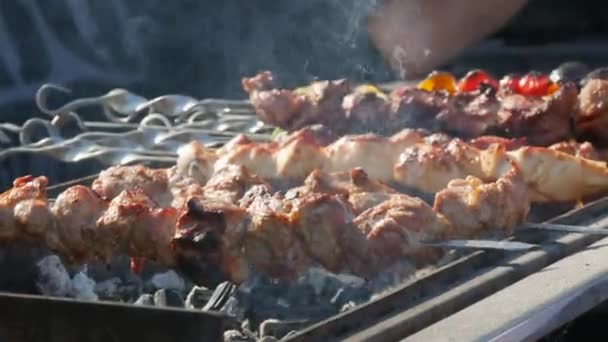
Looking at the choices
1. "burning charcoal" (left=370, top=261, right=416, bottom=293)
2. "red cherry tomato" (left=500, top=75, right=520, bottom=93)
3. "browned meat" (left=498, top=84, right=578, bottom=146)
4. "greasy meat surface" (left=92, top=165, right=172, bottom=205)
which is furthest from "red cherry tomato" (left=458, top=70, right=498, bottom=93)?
"burning charcoal" (left=370, top=261, right=416, bottom=293)

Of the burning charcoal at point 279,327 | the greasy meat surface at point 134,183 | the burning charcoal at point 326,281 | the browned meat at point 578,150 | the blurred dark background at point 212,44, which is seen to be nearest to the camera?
the burning charcoal at point 279,327

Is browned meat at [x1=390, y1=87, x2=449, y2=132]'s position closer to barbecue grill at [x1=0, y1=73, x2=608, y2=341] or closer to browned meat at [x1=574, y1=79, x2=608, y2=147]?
browned meat at [x1=574, y1=79, x2=608, y2=147]

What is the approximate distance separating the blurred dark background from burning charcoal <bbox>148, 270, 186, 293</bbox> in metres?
3.36

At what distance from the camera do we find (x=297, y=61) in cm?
883

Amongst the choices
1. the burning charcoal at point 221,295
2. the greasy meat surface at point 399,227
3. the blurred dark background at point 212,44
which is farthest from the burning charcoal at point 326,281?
the blurred dark background at point 212,44

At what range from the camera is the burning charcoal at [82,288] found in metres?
3.04

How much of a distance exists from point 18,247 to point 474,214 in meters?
1.19

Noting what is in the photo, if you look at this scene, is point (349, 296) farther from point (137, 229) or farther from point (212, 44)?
point (212, 44)

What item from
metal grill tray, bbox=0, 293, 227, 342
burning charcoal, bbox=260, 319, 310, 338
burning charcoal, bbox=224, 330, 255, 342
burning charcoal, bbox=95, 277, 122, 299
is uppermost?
metal grill tray, bbox=0, 293, 227, 342

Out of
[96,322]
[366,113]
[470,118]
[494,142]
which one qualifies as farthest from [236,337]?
[366,113]

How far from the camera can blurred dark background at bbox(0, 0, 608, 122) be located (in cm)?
668

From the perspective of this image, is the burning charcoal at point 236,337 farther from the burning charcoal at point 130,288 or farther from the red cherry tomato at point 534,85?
the red cherry tomato at point 534,85

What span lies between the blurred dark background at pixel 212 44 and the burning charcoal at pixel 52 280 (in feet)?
11.3

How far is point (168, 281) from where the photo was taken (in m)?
3.19
